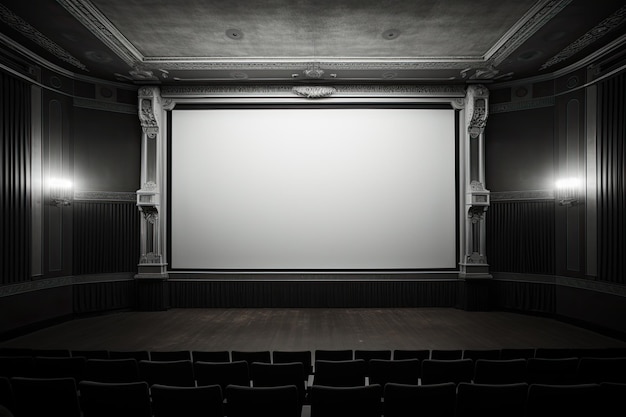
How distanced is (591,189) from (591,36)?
112 inches

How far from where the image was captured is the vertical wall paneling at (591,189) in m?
7.73

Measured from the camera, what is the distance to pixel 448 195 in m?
9.65

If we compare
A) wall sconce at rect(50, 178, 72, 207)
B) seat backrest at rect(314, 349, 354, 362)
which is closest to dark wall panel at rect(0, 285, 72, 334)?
wall sconce at rect(50, 178, 72, 207)

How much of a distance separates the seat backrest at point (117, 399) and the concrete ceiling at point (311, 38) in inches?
227

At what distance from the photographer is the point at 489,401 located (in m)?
2.59

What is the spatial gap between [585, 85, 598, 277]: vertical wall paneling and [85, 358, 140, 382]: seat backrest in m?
8.18

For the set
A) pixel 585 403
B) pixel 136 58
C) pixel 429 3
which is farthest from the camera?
pixel 136 58

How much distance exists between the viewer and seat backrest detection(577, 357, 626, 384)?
3445 millimetres

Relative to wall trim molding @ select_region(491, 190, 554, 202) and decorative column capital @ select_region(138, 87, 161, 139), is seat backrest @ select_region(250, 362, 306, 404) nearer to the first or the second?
decorative column capital @ select_region(138, 87, 161, 139)

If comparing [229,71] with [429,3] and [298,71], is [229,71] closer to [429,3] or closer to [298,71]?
[298,71]

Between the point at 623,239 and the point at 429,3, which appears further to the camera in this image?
the point at 623,239

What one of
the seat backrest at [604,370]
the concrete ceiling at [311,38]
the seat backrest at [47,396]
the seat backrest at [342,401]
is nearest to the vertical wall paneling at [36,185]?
the concrete ceiling at [311,38]

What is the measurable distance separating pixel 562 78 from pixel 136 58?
29.9 ft

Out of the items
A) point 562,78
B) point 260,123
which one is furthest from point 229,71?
point 562,78
